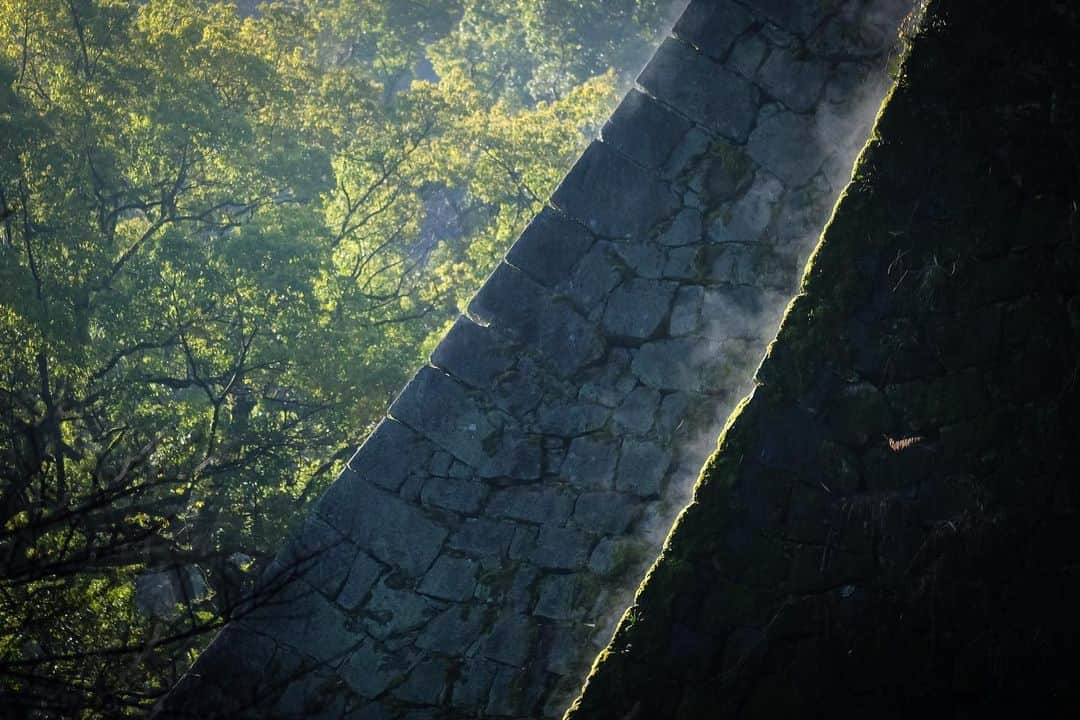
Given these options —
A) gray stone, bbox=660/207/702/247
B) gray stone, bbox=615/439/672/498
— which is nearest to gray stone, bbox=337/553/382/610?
gray stone, bbox=615/439/672/498

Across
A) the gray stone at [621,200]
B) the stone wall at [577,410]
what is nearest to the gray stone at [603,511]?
the stone wall at [577,410]

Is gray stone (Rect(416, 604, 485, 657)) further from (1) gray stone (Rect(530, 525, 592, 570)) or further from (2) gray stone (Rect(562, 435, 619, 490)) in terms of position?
(2) gray stone (Rect(562, 435, 619, 490))

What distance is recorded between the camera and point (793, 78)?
388cm

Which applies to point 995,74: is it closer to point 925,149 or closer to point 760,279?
point 925,149

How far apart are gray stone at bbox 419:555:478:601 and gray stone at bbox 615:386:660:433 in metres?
0.79

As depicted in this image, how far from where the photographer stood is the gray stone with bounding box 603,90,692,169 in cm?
390

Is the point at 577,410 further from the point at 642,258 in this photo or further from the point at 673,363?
the point at 642,258

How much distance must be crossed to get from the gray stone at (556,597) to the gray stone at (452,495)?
40 cm

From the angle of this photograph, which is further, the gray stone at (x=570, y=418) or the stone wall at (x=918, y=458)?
the gray stone at (x=570, y=418)

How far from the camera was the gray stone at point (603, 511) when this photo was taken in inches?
153

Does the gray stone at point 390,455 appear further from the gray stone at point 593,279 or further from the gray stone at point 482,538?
the gray stone at point 593,279

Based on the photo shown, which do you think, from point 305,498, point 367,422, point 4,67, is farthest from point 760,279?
point 4,67

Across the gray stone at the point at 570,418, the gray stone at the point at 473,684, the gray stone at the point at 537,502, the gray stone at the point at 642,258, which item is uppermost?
the gray stone at the point at 642,258

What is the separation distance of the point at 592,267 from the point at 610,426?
617 mm
